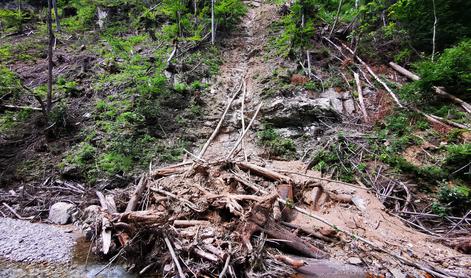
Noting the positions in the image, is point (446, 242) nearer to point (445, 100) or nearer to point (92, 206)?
point (445, 100)

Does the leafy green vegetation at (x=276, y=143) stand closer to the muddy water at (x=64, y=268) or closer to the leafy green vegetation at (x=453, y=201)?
the leafy green vegetation at (x=453, y=201)

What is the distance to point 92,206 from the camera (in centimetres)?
562

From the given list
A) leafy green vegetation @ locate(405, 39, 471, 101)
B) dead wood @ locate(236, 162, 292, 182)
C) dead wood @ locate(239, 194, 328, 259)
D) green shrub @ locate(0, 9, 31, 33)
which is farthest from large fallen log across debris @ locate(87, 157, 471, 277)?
green shrub @ locate(0, 9, 31, 33)

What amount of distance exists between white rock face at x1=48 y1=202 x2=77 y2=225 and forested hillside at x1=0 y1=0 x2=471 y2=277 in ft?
0.09

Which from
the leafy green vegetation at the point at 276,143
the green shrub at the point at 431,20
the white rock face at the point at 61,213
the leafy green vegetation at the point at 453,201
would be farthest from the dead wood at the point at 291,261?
the green shrub at the point at 431,20

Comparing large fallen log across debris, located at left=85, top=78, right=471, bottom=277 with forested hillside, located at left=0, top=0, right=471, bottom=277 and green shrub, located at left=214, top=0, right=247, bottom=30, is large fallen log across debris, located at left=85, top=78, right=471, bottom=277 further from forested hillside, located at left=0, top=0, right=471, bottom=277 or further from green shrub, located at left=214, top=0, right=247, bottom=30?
green shrub, located at left=214, top=0, right=247, bottom=30

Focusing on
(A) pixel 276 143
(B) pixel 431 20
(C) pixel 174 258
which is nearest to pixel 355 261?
(C) pixel 174 258

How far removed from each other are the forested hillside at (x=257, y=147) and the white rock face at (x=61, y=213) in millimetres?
27

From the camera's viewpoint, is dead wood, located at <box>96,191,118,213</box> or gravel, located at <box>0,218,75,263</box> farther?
dead wood, located at <box>96,191,118,213</box>

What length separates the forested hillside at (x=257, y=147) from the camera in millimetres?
4223

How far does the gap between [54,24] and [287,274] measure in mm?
20342

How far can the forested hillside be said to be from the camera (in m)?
4.22

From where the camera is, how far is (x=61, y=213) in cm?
577

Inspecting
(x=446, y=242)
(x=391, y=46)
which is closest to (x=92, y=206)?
(x=446, y=242)
